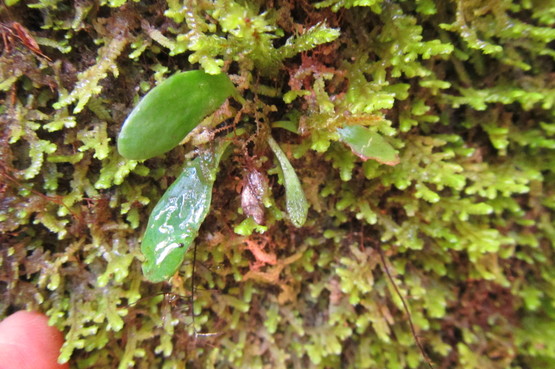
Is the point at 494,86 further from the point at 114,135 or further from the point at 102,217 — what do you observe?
the point at 102,217

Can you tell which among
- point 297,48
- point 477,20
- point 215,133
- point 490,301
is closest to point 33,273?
point 215,133

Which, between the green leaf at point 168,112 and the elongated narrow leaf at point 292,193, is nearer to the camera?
the green leaf at point 168,112

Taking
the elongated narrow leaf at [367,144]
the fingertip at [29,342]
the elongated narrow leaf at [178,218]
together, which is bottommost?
the fingertip at [29,342]

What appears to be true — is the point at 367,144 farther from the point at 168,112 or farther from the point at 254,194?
the point at 168,112

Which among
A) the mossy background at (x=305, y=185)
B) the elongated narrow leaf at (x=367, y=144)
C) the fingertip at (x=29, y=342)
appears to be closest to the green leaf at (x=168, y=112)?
the mossy background at (x=305, y=185)

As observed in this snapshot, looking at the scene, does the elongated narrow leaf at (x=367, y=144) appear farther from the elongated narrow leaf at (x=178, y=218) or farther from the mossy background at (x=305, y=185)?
the elongated narrow leaf at (x=178, y=218)

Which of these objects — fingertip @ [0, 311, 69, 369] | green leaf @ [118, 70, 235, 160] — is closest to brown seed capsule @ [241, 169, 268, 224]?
green leaf @ [118, 70, 235, 160]
